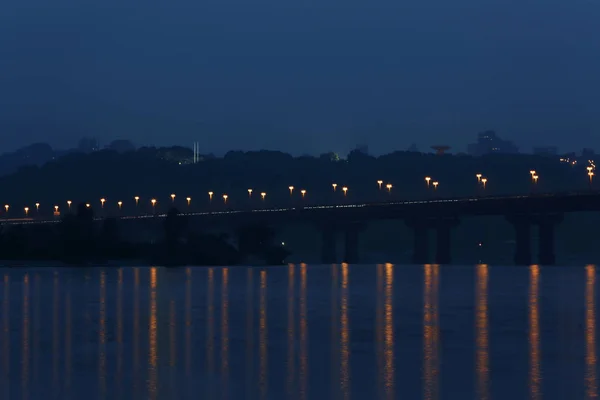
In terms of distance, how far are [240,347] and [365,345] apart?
451cm

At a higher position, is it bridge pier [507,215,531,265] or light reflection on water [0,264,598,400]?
bridge pier [507,215,531,265]

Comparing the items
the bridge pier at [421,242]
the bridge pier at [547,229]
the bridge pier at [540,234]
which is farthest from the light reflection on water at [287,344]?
the bridge pier at [421,242]

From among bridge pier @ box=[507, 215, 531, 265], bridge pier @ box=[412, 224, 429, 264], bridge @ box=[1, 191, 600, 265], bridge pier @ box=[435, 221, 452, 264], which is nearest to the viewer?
bridge @ box=[1, 191, 600, 265]

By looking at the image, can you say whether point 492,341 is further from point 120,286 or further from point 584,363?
point 120,286

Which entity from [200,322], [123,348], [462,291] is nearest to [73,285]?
[462,291]

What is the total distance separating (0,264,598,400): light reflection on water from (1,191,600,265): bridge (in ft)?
211

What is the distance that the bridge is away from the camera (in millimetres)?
147875

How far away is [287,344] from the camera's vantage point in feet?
153

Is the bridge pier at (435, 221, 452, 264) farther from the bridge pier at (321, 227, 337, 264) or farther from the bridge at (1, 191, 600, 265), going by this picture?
the bridge pier at (321, 227, 337, 264)

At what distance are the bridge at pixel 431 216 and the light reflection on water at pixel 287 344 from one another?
211 ft

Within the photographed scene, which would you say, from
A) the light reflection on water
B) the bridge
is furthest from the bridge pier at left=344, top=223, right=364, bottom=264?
the light reflection on water

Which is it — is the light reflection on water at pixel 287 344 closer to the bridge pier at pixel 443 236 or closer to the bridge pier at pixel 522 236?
the bridge pier at pixel 522 236

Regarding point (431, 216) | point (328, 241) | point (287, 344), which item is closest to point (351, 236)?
point (328, 241)

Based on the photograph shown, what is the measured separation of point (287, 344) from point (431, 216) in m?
116
